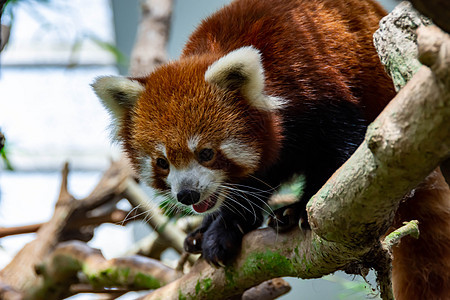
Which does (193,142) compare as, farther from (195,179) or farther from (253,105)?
(253,105)

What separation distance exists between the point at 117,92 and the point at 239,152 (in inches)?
22.7

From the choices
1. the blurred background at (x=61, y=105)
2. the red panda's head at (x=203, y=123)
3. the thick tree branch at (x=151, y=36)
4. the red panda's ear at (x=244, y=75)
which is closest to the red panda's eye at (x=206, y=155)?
the red panda's head at (x=203, y=123)

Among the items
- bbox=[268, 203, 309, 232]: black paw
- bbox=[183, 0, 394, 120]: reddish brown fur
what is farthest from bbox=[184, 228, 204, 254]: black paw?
bbox=[183, 0, 394, 120]: reddish brown fur

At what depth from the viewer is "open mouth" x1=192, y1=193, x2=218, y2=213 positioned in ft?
7.11

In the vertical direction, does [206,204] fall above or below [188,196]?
below

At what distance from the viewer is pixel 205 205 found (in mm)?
2191

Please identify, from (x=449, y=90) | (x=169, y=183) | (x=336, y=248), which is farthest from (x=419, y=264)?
(x=449, y=90)

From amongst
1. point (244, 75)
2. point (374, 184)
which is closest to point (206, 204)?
point (244, 75)

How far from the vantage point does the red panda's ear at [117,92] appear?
7.16ft

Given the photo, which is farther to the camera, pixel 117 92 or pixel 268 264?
pixel 117 92

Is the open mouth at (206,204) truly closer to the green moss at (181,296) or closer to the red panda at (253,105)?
the red panda at (253,105)

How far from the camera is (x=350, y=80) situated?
7.11 feet

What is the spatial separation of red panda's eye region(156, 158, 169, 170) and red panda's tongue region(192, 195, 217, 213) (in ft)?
0.64

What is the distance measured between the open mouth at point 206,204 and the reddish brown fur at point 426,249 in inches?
30.1
